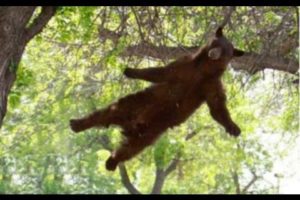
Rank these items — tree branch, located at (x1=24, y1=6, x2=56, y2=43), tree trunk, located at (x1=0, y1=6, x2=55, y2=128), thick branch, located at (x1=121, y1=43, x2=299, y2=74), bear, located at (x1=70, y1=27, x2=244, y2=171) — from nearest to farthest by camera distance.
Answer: bear, located at (x1=70, y1=27, x2=244, y2=171) → tree trunk, located at (x1=0, y1=6, x2=55, y2=128) → tree branch, located at (x1=24, y1=6, x2=56, y2=43) → thick branch, located at (x1=121, y1=43, x2=299, y2=74)

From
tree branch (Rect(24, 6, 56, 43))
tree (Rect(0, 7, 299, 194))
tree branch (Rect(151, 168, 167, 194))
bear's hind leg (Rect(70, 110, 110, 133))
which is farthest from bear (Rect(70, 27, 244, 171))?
tree branch (Rect(24, 6, 56, 43))

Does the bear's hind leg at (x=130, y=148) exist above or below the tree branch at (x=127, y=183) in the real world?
above

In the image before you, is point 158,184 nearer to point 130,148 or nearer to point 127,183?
point 130,148

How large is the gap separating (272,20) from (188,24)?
2.67 feet

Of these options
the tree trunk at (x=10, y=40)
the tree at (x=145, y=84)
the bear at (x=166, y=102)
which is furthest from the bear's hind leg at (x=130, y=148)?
the tree trunk at (x=10, y=40)

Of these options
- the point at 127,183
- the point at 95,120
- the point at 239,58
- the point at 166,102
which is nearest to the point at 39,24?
the point at 95,120

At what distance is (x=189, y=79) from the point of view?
3561 mm

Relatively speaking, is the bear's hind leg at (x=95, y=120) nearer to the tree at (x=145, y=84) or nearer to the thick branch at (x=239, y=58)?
the tree at (x=145, y=84)

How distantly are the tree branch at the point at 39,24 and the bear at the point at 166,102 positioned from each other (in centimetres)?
64

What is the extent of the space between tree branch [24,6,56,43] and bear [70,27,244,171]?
2.10 feet

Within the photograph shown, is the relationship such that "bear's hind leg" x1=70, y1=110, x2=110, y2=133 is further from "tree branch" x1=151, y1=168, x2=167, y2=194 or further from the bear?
"tree branch" x1=151, y1=168, x2=167, y2=194

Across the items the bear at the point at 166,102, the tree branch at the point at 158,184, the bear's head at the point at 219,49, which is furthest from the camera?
the bear at the point at 166,102

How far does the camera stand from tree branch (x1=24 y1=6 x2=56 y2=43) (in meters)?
3.90

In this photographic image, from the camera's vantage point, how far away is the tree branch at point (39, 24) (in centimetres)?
390
